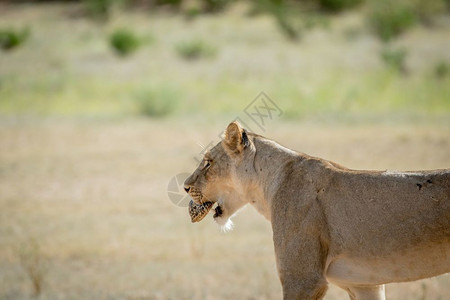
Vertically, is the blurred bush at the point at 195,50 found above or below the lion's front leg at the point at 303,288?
below

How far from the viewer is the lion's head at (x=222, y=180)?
611 centimetres

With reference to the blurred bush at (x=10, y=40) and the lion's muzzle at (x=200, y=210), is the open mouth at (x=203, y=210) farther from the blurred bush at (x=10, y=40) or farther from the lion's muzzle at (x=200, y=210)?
Result: the blurred bush at (x=10, y=40)

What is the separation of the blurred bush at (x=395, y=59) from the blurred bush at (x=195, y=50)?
314 inches

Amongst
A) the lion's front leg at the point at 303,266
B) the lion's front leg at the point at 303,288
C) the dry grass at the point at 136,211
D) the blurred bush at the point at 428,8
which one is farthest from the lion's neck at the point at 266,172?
the blurred bush at the point at 428,8

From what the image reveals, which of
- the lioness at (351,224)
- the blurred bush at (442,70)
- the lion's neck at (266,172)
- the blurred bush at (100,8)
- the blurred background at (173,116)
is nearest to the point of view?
the lioness at (351,224)

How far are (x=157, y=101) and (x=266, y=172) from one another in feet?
71.6

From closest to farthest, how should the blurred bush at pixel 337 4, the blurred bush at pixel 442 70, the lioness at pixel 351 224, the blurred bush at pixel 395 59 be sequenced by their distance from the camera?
1. the lioness at pixel 351 224
2. the blurred bush at pixel 442 70
3. the blurred bush at pixel 395 59
4. the blurred bush at pixel 337 4

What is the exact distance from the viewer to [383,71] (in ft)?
107

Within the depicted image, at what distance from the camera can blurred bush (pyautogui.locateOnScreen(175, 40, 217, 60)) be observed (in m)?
37.5

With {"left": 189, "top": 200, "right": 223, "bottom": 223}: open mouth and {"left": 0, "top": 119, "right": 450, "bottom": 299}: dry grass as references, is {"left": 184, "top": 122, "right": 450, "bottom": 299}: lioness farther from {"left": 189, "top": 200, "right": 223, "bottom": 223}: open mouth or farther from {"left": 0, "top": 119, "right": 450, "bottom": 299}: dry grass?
{"left": 0, "top": 119, "right": 450, "bottom": 299}: dry grass

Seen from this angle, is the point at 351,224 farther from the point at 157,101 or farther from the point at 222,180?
the point at 157,101

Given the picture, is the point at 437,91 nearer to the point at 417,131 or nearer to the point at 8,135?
the point at 417,131

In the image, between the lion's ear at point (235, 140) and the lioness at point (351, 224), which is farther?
the lion's ear at point (235, 140)

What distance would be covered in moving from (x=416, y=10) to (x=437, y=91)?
2136 centimetres
